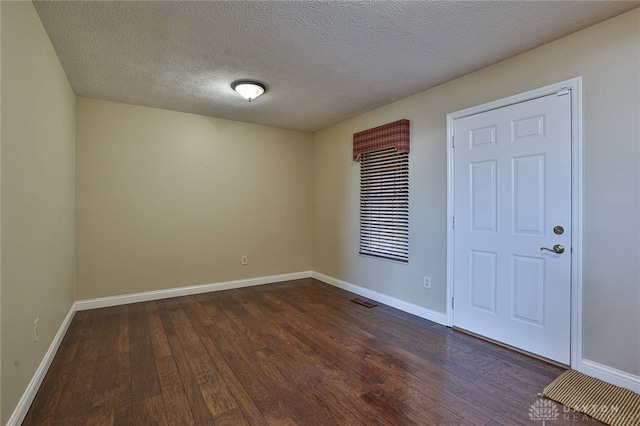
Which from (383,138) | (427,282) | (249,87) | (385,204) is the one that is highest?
(249,87)

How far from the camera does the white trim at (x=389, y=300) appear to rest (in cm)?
323

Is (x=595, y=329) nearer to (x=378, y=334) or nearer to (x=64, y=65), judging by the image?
(x=378, y=334)

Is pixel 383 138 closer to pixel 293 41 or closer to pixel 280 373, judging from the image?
pixel 293 41

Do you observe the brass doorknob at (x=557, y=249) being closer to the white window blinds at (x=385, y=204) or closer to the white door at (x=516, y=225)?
the white door at (x=516, y=225)

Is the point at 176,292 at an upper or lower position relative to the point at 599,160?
lower

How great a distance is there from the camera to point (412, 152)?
3514 mm

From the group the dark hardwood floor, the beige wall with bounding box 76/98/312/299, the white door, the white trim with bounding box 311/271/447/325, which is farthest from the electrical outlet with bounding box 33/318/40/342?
the white door

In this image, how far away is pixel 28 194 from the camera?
193 centimetres

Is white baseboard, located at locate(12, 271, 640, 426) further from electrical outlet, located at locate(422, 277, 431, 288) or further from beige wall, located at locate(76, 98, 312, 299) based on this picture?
electrical outlet, located at locate(422, 277, 431, 288)

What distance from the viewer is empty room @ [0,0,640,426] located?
190 centimetres

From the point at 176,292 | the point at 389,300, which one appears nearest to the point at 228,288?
the point at 176,292

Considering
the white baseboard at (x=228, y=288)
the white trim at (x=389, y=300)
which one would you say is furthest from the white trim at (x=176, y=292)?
the white trim at (x=389, y=300)

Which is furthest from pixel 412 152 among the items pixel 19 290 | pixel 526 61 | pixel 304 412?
pixel 19 290

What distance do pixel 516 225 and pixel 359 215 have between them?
80.5 inches
